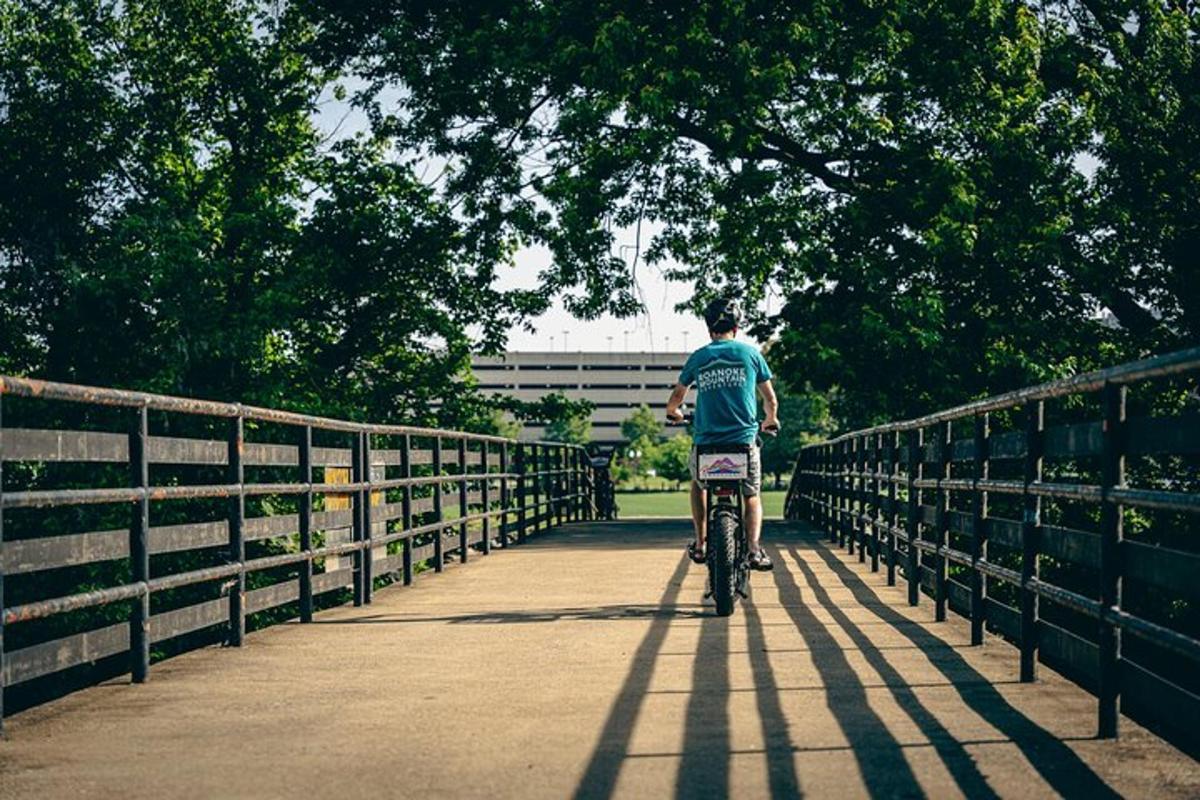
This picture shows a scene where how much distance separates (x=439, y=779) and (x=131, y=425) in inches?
108

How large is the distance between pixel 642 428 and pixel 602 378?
1104 inches

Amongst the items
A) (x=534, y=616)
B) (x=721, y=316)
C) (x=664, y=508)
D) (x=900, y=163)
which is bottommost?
(x=664, y=508)

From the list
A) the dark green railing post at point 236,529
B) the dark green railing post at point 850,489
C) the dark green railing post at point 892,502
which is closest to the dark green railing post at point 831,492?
the dark green railing post at point 850,489

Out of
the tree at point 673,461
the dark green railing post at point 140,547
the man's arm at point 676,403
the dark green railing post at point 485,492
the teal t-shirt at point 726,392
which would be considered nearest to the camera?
the dark green railing post at point 140,547

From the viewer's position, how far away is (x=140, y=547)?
21.1 feet

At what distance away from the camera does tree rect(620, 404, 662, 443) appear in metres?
153

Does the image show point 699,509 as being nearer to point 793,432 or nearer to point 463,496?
point 463,496

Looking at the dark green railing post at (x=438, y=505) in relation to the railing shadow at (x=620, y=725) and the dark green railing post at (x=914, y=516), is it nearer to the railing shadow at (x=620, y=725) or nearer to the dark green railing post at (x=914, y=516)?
the dark green railing post at (x=914, y=516)

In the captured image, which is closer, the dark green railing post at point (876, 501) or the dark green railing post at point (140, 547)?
the dark green railing post at point (140, 547)

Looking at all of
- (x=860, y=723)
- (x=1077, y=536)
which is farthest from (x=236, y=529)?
(x=1077, y=536)

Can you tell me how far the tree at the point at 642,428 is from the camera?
15325cm

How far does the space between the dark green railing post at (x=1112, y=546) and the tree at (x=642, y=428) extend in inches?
5728

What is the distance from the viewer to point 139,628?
21.2 ft

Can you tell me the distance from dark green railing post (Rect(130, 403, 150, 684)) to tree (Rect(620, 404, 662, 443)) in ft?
473
